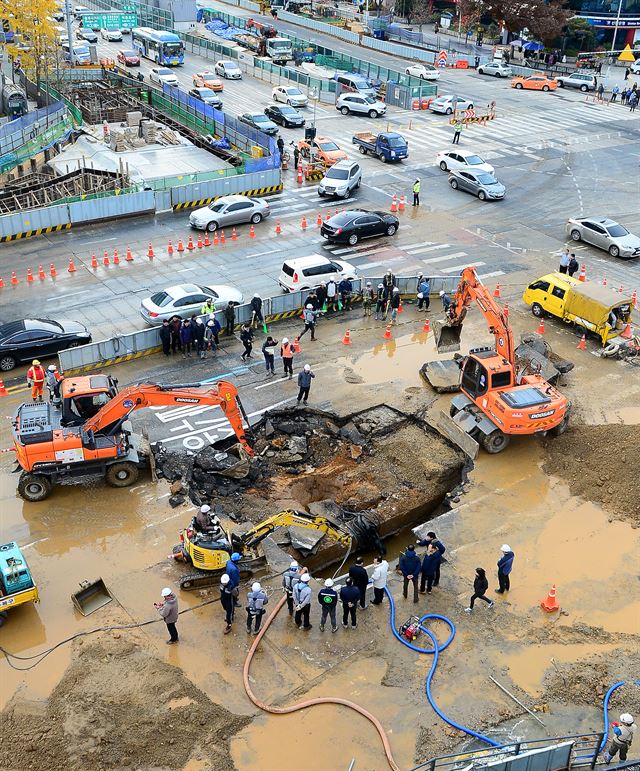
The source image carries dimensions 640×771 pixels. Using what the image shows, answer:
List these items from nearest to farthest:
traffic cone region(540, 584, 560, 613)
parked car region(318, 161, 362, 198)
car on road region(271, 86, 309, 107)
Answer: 1. traffic cone region(540, 584, 560, 613)
2. parked car region(318, 161, 362, 198)
3. car on road region(271, 86, 309, 107)

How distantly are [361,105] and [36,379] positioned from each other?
41.7 metres

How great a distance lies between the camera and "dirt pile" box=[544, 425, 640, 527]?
70.3ft

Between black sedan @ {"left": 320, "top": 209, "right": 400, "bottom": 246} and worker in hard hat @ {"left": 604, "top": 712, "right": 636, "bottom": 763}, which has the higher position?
black sedan @ {"left": 320, "top": 209, "right": 400, "bottom": 246}

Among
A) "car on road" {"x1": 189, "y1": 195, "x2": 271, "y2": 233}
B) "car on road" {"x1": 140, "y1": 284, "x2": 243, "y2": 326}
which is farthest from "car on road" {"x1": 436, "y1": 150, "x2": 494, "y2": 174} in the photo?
"car on road" {"x1": 140, "y1": 284, "x2": 243, "y2": 326}

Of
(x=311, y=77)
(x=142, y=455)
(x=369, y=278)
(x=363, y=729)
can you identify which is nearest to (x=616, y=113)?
(x=311, y=77)

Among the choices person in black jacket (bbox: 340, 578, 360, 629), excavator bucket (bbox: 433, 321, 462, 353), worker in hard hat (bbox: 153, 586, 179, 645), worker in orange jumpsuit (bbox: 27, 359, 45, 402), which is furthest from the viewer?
excavator bucket (bbox: 433, 321, 462, 353)

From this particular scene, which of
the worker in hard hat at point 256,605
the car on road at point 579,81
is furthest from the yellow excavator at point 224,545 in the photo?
the car on road at point 579,81

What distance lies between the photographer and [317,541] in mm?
19656

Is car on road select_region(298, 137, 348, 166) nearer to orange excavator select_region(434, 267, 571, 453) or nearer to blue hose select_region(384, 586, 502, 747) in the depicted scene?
orange excavator select_region(434, 267, 571, 453)

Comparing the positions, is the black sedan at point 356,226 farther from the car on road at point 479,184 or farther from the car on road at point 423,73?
the car on road at point 423,73

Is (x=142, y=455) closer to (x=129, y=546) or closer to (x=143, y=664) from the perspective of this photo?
(x=129, y=546)

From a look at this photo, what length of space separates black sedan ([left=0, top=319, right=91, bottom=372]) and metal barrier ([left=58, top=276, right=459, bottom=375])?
0.90 m

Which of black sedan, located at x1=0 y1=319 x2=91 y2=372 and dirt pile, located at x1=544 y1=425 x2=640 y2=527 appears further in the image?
black sedan, located at x1=0 y1=319 x2=91 y2=372

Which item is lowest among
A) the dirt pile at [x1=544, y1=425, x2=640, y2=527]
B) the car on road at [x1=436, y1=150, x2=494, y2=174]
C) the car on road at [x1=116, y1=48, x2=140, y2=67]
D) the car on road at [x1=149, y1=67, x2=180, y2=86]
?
the dirt pile at [x1=544, y1=425, x2=640, y2=527]
